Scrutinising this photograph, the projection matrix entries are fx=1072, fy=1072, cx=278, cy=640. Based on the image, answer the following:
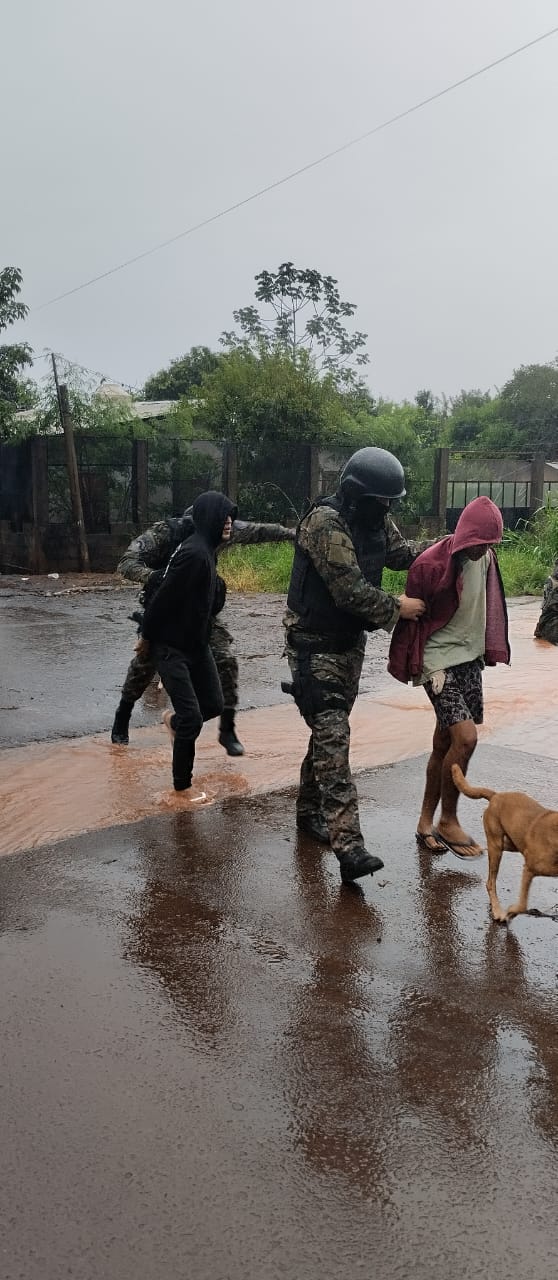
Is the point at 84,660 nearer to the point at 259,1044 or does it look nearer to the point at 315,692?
the point at 315,692

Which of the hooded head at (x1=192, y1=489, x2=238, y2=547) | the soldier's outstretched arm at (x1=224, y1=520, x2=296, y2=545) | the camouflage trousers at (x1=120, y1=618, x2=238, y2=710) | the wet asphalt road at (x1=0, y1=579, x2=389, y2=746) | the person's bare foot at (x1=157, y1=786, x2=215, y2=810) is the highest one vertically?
the hooded head at (x1=192, y1=489, x2=238, y2=547)

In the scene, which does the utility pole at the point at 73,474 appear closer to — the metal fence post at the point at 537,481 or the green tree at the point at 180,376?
the metal fence post at the point at 537,481

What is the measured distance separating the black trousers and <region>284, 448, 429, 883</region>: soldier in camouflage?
3.05 feet

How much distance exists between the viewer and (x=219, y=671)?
6859mm

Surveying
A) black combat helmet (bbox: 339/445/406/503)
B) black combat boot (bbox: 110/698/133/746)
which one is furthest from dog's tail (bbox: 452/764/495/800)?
black combat boot (bbox: 110/698/133/746)

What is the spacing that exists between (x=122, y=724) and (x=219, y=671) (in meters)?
0.70

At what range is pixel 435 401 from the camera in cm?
6412

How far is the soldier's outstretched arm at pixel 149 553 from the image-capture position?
640 cm

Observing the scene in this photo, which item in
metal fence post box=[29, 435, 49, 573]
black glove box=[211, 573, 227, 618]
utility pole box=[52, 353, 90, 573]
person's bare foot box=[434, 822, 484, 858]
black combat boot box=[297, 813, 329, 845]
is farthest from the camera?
metal fence post box=[29, 435, 49, 573]

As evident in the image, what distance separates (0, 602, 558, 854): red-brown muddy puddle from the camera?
546 cm

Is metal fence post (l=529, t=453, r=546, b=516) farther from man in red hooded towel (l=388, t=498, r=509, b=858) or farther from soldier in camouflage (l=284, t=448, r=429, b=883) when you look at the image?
soldier in camouflage (l=284, t=448, r=429, b=883)

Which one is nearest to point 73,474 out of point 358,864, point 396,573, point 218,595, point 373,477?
point 396,573

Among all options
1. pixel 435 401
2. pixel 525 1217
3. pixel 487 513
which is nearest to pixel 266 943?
pixel 525 1217

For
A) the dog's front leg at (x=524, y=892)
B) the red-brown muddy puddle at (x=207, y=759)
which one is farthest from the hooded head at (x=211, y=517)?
the dog's front leg at (x=524, y=892)
